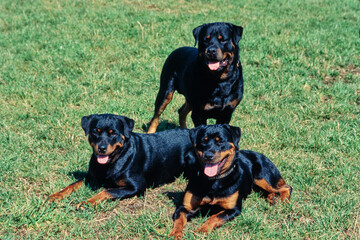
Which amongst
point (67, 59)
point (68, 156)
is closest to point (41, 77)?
point (67, 59)

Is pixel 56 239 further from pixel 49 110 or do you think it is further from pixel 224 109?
pixel 49 110

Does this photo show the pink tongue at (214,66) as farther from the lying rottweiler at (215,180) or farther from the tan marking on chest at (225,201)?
the tan marking on chest at (225,201)

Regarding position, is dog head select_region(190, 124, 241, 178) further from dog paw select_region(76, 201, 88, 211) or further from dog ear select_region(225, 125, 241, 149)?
dog paw select_region(76, 201, 88, 211)

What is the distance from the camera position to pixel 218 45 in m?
4.86

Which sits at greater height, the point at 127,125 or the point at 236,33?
the point at 236,33

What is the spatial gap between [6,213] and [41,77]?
4228 millimetres

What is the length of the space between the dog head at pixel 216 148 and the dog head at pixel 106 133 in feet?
2.64

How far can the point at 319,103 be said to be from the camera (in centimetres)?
680

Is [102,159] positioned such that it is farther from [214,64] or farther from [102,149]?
[214,64]

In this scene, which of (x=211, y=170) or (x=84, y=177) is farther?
(x=84, y=177)

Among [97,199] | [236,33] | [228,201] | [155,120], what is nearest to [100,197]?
[97,199]

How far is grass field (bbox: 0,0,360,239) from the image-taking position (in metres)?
3.96

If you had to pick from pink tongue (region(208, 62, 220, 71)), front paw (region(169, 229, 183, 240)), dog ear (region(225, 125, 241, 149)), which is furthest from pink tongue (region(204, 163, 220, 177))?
pink tongue (region(208, 62, 220, 71))

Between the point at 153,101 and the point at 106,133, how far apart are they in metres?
2.73
